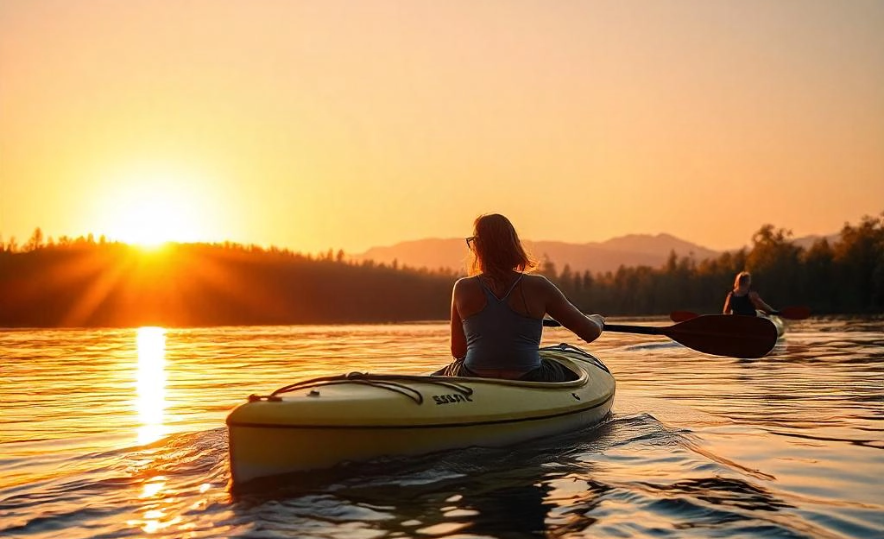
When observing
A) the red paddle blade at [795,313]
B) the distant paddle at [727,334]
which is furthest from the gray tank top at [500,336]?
the red paddle blade at [795,313]

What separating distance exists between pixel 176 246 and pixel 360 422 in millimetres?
66746

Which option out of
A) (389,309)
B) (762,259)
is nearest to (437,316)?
(389,309)

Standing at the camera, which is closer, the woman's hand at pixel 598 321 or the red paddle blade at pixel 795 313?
the woman's hand at pixel 598 321

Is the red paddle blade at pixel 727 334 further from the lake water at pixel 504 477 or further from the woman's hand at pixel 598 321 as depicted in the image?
the woman's hand at pixel 598 321

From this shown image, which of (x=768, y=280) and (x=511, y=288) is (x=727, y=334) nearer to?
(x=511, y=288)

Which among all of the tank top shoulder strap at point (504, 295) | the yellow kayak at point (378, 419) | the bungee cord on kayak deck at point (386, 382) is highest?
the tank top shoulder strap at point (504, 295)

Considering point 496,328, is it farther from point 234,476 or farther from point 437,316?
Result: point 437,316

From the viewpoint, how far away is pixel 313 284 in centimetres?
7181

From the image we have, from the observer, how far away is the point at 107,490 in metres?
5.64

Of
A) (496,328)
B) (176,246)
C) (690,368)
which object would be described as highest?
(176,246)

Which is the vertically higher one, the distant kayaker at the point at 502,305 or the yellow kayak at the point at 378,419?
the distant kayaker at the point at 502,305

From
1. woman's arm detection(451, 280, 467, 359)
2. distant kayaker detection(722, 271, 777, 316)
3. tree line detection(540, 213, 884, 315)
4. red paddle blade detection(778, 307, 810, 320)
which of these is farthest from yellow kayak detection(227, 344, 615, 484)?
tree line detection(540, 213, 884, 315)

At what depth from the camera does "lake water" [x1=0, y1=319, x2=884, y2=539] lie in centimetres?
464

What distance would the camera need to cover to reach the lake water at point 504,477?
4.64m
